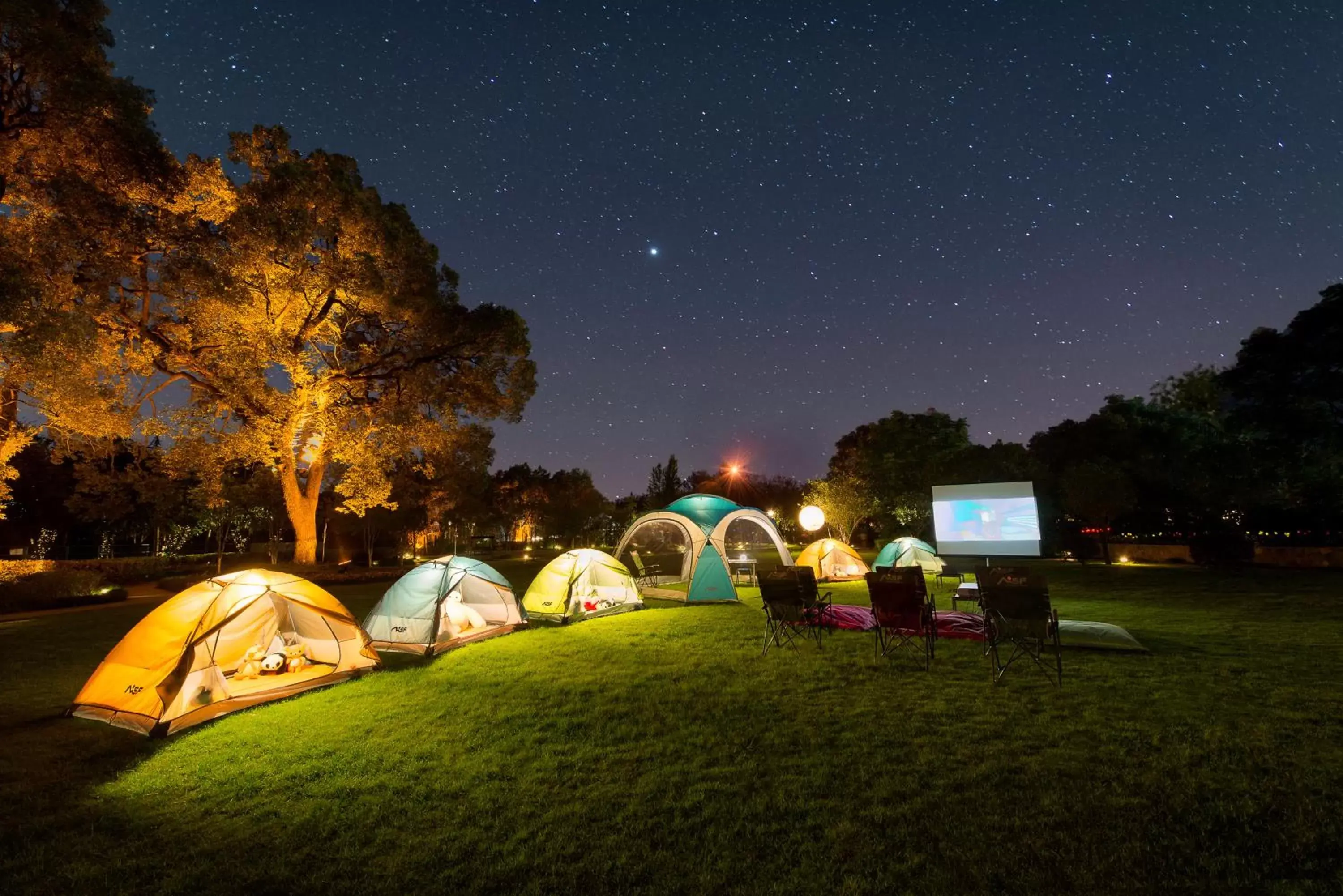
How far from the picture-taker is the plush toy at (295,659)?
707 centimetres

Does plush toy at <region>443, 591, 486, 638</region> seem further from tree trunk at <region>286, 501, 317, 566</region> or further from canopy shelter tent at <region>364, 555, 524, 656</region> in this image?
tree trunk at <region>286, 501, 317, 566</region>

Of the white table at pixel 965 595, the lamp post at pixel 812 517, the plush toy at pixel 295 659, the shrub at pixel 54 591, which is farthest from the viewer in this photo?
the lamp post at pixel 812 517

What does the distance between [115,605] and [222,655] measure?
1175 cm

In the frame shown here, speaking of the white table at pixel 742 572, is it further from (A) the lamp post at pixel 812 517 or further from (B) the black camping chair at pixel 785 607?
(B) the black camping chair at pixel 785 607

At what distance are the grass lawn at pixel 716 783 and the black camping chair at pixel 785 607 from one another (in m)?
1.03

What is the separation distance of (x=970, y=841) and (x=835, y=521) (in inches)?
Answer: 1075

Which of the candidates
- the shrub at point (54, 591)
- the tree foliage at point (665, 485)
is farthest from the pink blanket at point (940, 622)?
the tree foliage at point (665, 485)

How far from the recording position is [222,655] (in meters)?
7.09

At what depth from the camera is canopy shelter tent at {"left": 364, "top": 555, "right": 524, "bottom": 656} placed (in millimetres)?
8812

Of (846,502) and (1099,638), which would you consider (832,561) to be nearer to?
(1099,638)

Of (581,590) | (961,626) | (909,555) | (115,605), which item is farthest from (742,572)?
(115,605)

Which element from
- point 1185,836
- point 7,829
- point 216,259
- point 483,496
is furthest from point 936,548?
point 483,496

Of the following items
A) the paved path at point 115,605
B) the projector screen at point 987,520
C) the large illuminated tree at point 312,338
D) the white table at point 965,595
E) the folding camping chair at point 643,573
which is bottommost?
the paved path at point 115,605

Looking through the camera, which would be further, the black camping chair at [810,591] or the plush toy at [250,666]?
the black camping chair at [810,591]
